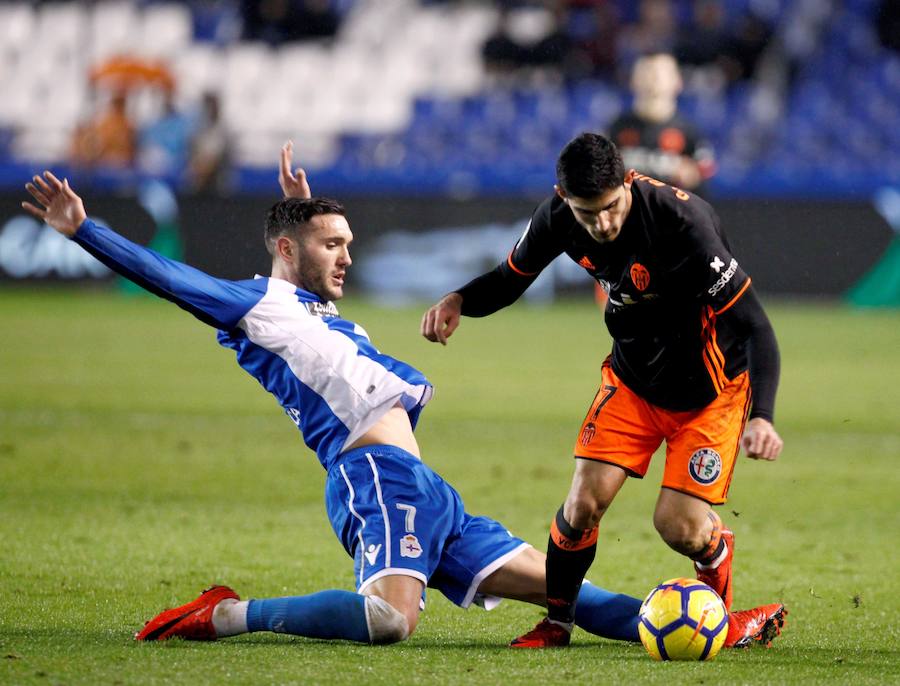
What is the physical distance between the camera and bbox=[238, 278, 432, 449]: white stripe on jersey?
16.4 ft

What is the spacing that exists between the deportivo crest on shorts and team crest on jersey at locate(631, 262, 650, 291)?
0.60m

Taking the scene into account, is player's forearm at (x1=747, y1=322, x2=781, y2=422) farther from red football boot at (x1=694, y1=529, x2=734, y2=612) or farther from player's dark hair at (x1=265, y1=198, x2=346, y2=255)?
player's dark hair at (x1=265, y1=198, x2=346, y2=255)

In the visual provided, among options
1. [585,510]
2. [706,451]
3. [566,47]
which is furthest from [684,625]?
[566,47]

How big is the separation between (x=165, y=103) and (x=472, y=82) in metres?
4.81

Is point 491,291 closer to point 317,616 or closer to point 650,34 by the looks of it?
point 317,616

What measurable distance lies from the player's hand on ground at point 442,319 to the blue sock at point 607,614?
3.29 feet

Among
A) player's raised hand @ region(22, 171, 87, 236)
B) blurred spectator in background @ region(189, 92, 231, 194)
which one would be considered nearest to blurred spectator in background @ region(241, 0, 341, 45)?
blurred spectator in background @ region(189, 92, 231, 194)

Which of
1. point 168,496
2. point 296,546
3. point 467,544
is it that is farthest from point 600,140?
point 168,496

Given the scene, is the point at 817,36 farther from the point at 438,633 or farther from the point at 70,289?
the point at 438,633

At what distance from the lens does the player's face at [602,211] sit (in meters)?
4.62

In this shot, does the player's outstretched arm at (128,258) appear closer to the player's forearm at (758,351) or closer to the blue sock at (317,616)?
the blue sock at (317,616)

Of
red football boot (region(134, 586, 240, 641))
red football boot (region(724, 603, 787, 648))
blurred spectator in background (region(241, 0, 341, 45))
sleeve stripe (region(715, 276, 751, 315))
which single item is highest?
blurred spectator in background (region(241, 0, 341, 45))

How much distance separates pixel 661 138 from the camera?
11.4m

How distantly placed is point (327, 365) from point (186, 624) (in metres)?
Answer: 0.98
